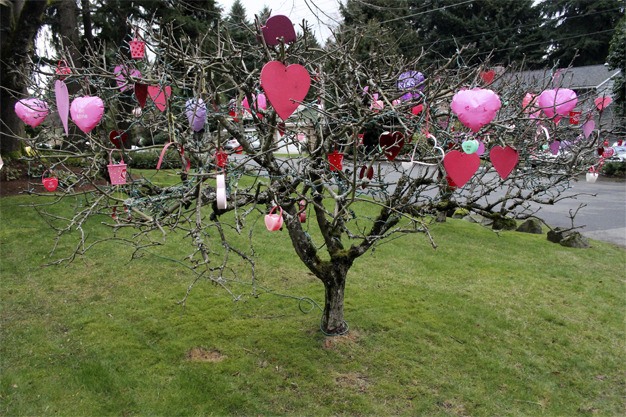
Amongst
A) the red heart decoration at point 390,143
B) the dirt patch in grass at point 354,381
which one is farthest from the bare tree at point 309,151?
the dirt patch in grass at point 354,381

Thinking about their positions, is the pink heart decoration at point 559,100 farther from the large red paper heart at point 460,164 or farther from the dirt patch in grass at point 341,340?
the dirt patch in grass at point 341,340

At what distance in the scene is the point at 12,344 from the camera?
3.46 m

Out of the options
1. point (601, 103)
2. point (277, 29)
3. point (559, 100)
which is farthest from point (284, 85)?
point (601, 103)

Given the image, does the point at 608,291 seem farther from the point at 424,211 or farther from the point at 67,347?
the point at 67,347

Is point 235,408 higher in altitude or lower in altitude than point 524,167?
lower

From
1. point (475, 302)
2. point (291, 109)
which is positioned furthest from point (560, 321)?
point (291, 109)

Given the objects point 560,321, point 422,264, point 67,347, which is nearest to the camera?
point 67,347

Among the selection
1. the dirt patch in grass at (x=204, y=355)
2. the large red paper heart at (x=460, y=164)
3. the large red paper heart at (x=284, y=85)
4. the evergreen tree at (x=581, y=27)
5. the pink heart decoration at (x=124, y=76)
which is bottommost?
the dirt patch in grass at (x=204, y=355)

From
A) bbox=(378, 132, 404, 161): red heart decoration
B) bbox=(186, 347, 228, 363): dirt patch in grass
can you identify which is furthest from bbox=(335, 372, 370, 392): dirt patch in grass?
bbox=(378, 132, 404, 161): red heart decoration

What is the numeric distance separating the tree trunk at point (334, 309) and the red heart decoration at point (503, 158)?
1439mm

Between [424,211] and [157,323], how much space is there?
2.51 m

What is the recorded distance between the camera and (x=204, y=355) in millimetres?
3377

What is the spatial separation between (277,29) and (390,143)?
915 mm

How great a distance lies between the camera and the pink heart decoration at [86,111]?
2359 millimetres
